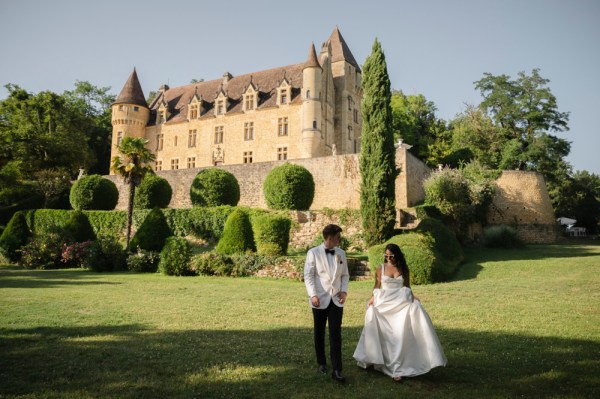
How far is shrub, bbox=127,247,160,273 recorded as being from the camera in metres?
17.6

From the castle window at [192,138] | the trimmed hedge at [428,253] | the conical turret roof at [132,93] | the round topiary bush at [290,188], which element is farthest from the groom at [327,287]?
the conical turret roof at [132,93]

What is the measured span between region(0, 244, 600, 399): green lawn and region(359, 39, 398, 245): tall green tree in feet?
22.8

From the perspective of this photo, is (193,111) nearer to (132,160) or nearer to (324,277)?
(132,160)

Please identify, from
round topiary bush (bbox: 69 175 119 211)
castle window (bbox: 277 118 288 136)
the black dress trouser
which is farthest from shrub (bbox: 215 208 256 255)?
castle window (bbox: 277 118 288 136)

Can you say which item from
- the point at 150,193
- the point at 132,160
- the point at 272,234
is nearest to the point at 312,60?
the point at 150,193

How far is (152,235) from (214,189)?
856cm

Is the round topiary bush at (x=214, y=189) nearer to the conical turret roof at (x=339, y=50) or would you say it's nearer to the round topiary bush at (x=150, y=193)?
the round topiary bush at (x=150, y=193)

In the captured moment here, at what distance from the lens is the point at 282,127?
38.5 m

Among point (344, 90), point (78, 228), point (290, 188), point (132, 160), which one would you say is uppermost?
point (344, 90)

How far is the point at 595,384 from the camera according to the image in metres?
4.26

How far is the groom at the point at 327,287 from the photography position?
15.0 ft

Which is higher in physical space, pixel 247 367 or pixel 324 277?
pixel 324 277

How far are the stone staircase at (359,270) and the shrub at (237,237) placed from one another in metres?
4.70

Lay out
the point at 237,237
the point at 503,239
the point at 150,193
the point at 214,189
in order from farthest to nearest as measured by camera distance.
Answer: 1. the point at 150,193
2. the point at 214,189
3. the point at 503,239
4. the point at 237,237
